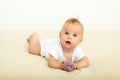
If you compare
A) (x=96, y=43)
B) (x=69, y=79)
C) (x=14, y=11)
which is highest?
(x=14, y=11)

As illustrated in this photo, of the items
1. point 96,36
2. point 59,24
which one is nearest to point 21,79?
point 96,36

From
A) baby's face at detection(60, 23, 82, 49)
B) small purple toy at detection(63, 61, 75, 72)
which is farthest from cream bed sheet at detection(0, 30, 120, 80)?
baby's face at detection(60, 23, 82, 49)

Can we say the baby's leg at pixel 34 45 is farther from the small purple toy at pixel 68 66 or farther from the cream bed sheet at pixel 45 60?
the small purple toy at pixel 68 66

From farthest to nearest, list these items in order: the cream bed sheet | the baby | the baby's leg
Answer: the baby's leg < the baby < the cream bed sheet

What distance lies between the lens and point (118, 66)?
53.9 inches

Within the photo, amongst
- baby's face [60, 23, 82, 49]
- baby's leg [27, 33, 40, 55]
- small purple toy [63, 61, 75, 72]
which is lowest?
small purple toy [63, 61, 75, 72]

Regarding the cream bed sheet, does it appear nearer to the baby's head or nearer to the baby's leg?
the baby's leg

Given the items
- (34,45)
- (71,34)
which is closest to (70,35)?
(71,34)

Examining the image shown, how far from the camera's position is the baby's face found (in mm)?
1378

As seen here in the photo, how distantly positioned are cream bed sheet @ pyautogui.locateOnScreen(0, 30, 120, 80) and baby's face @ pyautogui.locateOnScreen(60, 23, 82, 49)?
0.43 ft

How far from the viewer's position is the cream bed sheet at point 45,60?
4.11ft

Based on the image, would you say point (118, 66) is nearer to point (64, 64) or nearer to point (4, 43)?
point (64, 64)

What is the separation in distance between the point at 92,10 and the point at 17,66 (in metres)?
1.09

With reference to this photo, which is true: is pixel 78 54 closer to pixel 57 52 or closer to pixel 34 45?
pixel 57 52
